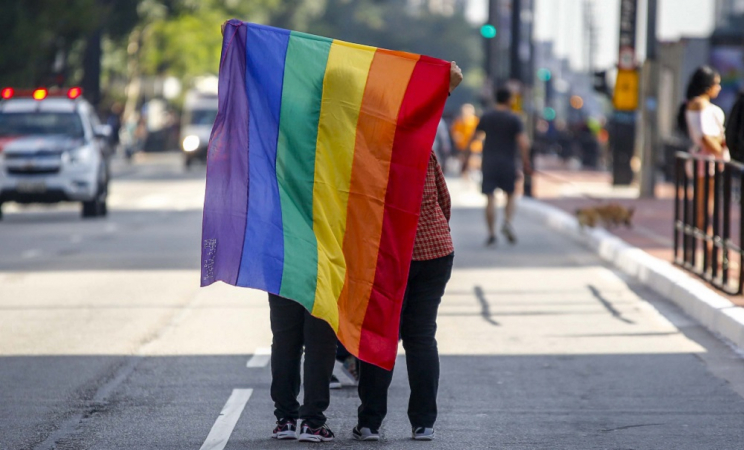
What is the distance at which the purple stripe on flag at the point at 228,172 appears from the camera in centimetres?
685

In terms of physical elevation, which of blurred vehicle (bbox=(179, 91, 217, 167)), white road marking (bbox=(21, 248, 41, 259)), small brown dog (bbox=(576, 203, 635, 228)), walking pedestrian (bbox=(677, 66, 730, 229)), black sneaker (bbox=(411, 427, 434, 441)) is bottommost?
blurred vehicle (bbox=(179, 91, 217, 167))

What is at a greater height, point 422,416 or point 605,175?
point 422,416

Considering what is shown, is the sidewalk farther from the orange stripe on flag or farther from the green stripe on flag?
the green stripe on flag

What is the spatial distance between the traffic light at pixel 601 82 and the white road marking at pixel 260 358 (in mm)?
18209

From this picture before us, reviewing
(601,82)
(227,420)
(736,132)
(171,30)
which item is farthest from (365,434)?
(171,30)

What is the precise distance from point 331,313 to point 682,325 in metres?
4.94

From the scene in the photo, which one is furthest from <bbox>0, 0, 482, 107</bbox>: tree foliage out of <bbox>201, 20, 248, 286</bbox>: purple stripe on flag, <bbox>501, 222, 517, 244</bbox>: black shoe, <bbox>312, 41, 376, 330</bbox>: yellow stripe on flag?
<bbox>312, 41, 376, 330</bbox>: yellow stripe on flag

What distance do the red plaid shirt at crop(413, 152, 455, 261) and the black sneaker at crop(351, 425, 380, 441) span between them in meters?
0.85

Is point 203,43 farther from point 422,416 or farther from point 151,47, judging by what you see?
point 422,416

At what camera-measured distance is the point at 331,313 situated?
260 inches

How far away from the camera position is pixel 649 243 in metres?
16.5

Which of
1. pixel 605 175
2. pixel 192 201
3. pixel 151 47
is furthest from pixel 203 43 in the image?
pixel 192 201

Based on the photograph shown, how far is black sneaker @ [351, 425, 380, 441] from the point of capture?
6.84 meters

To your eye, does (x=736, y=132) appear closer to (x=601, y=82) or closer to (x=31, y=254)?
(x=31, y=254)
